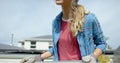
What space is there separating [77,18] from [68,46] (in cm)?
25

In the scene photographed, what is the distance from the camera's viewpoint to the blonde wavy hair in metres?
3.11

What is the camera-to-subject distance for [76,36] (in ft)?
10.3

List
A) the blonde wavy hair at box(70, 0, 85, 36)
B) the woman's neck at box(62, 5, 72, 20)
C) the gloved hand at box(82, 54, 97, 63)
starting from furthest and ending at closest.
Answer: the woman's neck at box(62, 5, 72, 20), the blonde wavy hair at box(70, 0, 85, 36), the gloved hand at box(82, 54, 97, 63)

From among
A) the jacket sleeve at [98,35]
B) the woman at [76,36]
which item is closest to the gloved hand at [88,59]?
the woman at [76,36]

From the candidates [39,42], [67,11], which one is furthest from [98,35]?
[39,42]

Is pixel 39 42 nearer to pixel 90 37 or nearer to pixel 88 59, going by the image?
pixel 90 37

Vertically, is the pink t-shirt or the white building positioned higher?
the pink t-shirt

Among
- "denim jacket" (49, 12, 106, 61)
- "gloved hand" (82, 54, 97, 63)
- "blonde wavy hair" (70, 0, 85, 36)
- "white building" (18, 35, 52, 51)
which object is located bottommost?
"white building" (18, 35, 52, 51)

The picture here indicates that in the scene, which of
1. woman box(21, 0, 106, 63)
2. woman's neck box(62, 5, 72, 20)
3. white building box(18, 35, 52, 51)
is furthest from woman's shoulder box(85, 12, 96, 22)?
white building box(18, 35, 52, 51)

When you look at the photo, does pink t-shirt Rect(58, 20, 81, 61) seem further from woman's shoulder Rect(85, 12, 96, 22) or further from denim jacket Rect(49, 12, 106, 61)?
woman's shoulder Rect(85, 12, 96, 22)

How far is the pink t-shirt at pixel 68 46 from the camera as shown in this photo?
318 cm

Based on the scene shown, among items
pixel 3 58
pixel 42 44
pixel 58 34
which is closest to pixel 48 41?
pixel 42 44

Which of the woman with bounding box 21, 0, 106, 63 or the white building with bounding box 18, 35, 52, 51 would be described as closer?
the woman with bounding box 21, 0, 106, 63

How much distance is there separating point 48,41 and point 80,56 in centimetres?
4318
